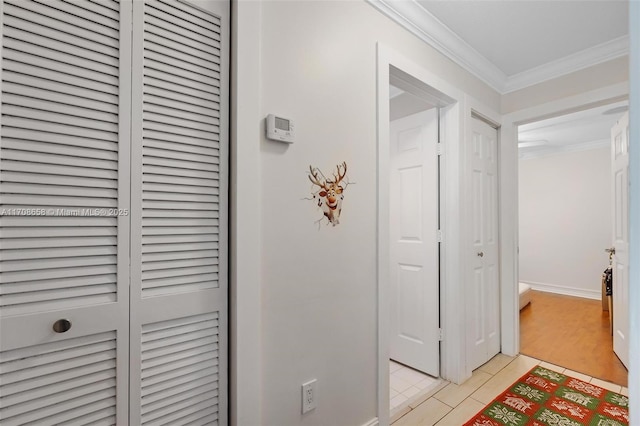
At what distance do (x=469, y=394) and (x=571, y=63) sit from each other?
2659 mm

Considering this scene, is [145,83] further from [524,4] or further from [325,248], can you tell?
[524,4]

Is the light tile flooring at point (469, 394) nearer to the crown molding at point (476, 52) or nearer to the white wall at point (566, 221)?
the crown molding at point (476, 52)

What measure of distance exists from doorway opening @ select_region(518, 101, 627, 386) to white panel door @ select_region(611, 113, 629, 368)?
647 millimetres

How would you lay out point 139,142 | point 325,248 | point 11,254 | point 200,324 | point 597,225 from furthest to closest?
point 597,225 < point 325,248 < point 200,324 < point 139,142 < point 11,254

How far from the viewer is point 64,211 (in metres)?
0.90

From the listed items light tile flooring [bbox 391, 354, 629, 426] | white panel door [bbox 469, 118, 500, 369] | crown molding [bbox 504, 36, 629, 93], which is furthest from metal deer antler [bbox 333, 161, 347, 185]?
crown molding [bbox 504, 36, 629, 93]

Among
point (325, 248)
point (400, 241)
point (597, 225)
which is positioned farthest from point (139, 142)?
point (597, 225)

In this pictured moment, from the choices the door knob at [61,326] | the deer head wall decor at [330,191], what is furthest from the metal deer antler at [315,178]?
the door knob at [61,326]

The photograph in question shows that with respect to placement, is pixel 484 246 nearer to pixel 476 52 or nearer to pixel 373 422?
pixel 476 52

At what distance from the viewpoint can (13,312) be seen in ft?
2.72

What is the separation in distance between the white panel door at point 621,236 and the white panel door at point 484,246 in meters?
0.87

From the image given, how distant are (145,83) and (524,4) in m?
2.17

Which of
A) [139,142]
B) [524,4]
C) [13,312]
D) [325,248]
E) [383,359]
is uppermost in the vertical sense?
[524,4]

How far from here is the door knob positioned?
872 millimetres
